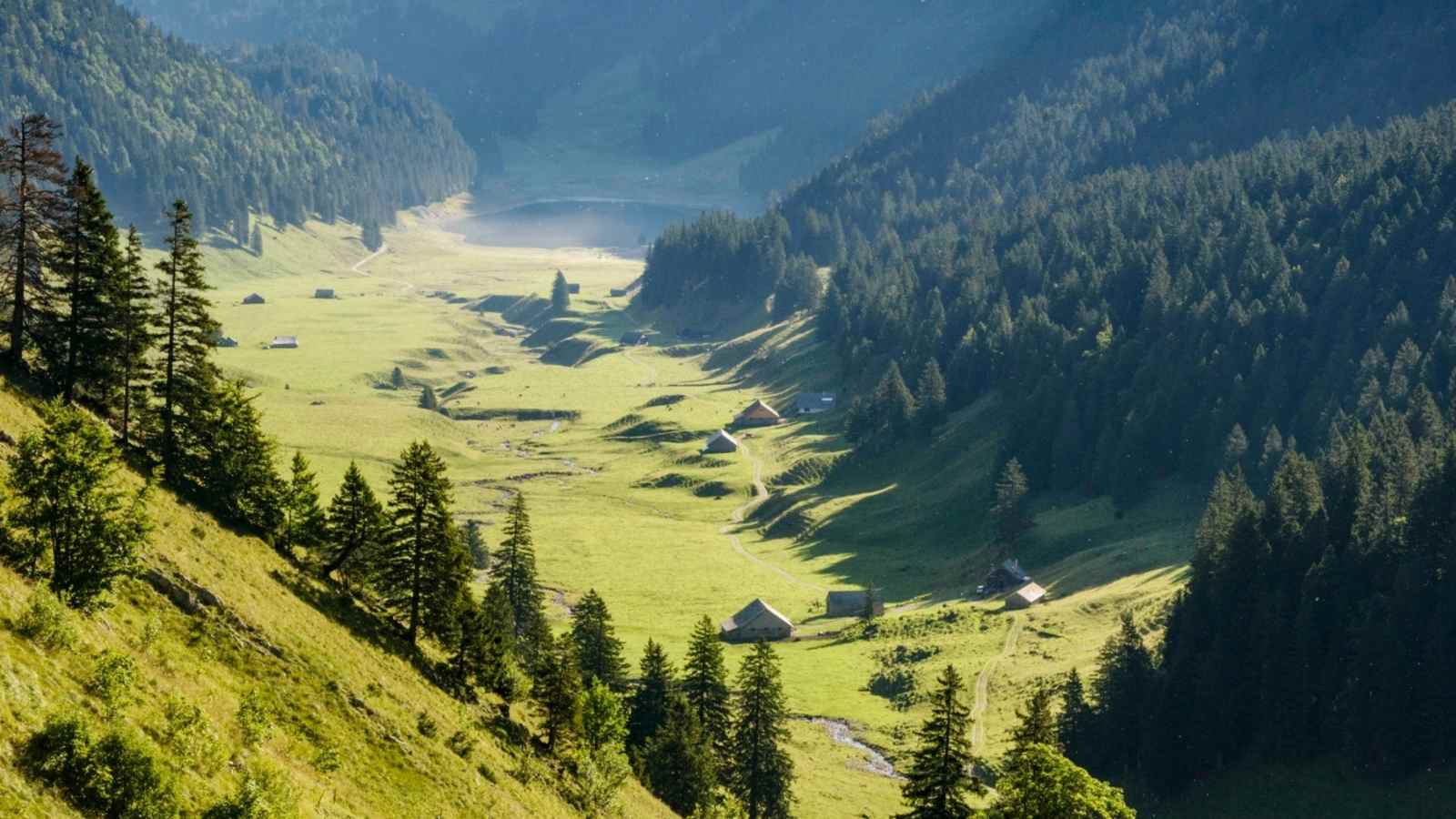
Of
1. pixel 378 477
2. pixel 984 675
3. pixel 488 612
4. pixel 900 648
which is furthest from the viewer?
pixel 378 477

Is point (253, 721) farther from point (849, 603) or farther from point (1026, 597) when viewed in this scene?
point (849, 603)

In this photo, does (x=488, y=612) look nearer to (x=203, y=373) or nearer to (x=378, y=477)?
(x=203, y=373)

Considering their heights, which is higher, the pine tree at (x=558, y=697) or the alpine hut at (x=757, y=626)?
the pine tree at (x=558, y=697)

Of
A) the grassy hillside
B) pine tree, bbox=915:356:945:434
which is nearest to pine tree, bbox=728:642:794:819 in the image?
the grassy hillside

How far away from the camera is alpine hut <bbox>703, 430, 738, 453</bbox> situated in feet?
620

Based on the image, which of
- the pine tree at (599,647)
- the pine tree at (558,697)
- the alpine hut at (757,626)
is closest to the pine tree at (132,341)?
the pine tree at (558,697)

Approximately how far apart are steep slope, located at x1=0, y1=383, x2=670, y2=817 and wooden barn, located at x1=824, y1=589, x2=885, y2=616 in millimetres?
70253

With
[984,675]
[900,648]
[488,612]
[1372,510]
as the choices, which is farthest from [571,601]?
[1372,510]

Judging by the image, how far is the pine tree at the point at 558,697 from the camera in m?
61.9

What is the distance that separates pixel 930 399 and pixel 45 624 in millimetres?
151846

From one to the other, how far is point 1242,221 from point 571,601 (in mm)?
116674

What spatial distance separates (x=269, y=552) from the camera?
58312 mm

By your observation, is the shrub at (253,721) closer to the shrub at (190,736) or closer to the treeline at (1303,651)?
the shrub at (190,736)

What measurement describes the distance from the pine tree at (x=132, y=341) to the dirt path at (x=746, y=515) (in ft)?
287
